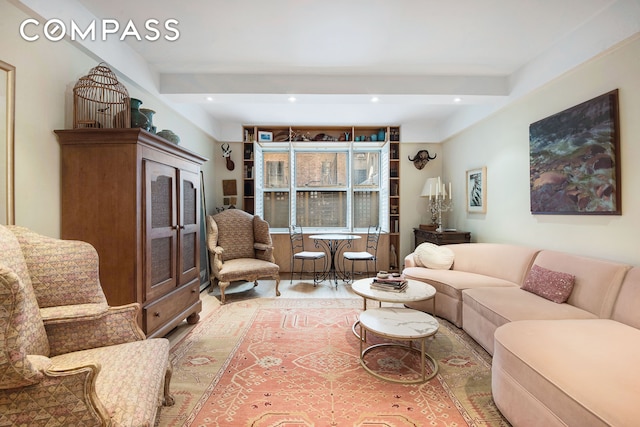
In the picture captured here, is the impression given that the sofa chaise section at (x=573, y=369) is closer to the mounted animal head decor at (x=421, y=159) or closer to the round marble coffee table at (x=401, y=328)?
the round marble coffee table at (x=401, y=328)

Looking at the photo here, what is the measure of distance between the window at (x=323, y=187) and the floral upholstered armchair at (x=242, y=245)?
42.0 inches

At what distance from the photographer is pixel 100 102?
2.22 meters

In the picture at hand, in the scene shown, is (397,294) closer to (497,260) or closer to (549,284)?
(549,284)

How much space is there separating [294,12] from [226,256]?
3180mm

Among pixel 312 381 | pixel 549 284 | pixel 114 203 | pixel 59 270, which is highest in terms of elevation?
pixel 114 203

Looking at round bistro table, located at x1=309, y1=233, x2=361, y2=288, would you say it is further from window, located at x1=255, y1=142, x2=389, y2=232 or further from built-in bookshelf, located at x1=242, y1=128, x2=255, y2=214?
built-in bookshelf, located at x1=242, y1=128, x2=255, y2=214

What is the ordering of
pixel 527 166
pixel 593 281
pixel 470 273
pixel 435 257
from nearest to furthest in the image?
pixel 593 281 → pixel 527 166 → pixel 470 273 → pixel 435 257

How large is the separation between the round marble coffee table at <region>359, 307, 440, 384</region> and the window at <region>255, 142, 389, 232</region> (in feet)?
10.5

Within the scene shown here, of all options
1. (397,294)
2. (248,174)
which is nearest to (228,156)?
(248,174)

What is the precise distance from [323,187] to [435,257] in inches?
106

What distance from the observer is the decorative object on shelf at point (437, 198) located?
4.62 metres

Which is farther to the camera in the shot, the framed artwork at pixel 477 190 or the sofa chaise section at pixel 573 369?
the framed artwork at pixel 477 190

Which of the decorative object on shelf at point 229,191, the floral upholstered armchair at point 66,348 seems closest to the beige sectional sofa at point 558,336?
the floral upholstered armchair at point 66,348

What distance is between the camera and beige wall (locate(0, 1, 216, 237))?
5.88 feet
